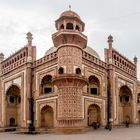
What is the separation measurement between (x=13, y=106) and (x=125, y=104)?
13.7 meters

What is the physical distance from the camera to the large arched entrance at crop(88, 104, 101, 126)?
2628 centimetres

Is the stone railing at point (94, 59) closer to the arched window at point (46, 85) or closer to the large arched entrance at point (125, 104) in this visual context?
the arched window at point (46, 85)

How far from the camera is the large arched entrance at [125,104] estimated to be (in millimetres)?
32938

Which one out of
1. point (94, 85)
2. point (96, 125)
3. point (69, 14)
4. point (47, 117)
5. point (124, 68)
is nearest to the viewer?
point (69, 14)

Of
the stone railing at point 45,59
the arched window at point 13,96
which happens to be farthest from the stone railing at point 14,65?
the arched window at point 13,96

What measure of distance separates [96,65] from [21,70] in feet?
26.0

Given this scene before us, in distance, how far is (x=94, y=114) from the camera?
87.6 ft

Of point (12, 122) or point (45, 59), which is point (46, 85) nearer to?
point (45, 59)

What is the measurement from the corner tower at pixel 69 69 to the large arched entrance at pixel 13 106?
414 inches

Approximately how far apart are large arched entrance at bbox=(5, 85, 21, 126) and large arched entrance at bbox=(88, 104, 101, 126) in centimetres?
876

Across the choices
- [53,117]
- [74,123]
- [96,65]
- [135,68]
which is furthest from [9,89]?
[135,68]

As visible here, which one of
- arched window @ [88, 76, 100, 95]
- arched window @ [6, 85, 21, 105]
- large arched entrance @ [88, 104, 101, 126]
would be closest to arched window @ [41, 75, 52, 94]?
arched window @ [88, 76, 100, 95]

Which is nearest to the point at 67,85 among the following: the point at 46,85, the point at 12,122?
the point at 46,85

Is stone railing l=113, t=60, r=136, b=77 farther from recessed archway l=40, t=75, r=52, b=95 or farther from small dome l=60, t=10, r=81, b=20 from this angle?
small dome l=60, t=10, r=81, b=20
